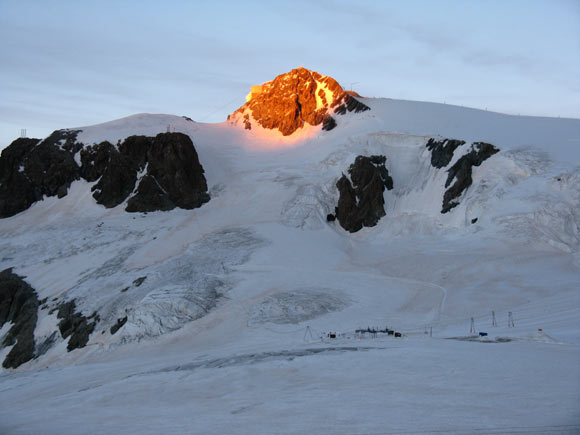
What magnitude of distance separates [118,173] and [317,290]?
3095 cm

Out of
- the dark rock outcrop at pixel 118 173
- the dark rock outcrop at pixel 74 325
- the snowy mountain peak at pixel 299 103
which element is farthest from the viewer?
the snowy mountain peak at pixel 299 103

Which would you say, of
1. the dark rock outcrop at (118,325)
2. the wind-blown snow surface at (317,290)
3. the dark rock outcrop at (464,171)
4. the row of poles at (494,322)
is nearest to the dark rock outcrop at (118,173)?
the wind-blown snow surface at (317,290)

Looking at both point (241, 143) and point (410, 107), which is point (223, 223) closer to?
point (241, 143)

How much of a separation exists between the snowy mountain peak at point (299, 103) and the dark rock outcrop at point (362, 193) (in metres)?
14.4

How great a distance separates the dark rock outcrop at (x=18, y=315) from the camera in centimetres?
3947

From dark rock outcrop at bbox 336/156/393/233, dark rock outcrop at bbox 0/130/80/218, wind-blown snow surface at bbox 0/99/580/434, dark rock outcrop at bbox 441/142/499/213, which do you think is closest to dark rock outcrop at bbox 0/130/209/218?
dark rock outcrop at bbox 0/130/80/218

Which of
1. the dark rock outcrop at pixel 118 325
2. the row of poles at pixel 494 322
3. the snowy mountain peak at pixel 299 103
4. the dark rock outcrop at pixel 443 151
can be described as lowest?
the dark rock outcrop at pixel 118 325

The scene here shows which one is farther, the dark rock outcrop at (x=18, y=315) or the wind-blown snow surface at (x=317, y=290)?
the dark rock outcrop at (x=18, y=315)

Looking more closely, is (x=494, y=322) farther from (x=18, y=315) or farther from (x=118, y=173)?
(x=118, y=173)

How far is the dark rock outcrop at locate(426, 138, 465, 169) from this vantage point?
5478cm

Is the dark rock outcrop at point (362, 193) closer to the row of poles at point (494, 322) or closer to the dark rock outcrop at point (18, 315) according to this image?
the row of poles at point (494, 322)

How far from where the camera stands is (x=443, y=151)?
55781 mm

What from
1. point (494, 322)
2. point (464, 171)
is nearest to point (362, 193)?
point (464, 171)

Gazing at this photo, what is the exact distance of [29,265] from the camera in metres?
50.6
